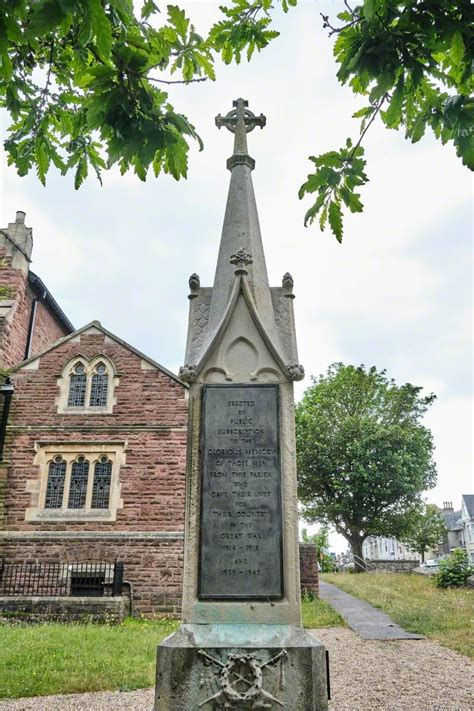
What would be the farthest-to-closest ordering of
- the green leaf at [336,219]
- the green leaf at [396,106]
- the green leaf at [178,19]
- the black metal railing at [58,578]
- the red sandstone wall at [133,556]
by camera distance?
the red sandstone wall at [133,556], the black metal railing at [58,578], the green leaf at [336,219], the green leaf at [178,19], the green leaf at [396,106]

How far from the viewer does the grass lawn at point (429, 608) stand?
32.0 feet

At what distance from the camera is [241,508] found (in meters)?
4.82

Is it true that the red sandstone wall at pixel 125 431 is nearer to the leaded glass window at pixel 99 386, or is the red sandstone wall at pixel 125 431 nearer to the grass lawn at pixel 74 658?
the leaded glass window at pixel 99 386

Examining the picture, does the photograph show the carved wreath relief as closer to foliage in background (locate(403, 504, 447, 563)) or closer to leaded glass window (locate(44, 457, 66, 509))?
leaded glass window (locate(44, 457, 66, 509))

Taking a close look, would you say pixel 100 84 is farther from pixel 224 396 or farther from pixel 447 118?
pixel 224 396

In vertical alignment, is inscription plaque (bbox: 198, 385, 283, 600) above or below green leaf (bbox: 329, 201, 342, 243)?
below

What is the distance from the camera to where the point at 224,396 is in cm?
516

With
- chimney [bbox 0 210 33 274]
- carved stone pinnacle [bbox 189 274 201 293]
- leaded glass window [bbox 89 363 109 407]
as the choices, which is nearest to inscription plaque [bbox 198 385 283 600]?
carved stone pinnacle [bbox 189 274 201 293]

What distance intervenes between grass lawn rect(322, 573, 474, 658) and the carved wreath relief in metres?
5.64

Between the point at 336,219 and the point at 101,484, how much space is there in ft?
40.9

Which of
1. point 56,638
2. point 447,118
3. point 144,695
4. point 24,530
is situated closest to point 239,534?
point 144,695

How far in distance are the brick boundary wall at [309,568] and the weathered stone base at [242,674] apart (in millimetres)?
11857

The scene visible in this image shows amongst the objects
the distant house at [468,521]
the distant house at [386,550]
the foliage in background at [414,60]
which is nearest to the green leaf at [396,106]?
the foliage in background at [414,60]

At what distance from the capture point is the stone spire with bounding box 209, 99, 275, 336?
5.50m
